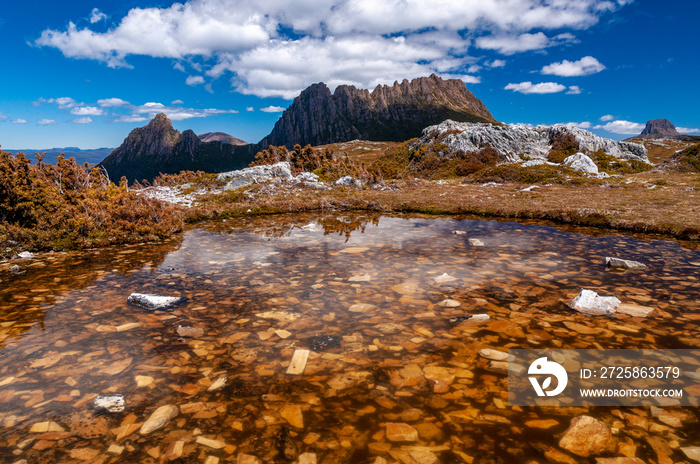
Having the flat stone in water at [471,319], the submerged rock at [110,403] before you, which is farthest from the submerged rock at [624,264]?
the submerged rock at [110,403]

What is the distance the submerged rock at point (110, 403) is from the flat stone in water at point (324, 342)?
99.0 inches

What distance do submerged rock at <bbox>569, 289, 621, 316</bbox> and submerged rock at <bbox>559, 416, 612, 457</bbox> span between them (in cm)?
333

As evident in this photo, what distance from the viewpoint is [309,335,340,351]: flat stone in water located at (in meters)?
5.25

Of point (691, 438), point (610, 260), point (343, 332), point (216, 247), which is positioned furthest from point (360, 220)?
point (691, 438)

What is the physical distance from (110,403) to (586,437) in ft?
17.5

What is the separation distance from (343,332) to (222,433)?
8.38 feet

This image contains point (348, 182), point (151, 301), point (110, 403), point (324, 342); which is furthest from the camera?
point (348, 182)

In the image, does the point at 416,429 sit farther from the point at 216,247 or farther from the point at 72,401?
the point at 216,247

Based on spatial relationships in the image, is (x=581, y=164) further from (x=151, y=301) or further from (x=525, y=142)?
(x=151, y=301)

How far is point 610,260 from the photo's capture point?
9.35 metres

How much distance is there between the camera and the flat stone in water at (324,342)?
17.2ft

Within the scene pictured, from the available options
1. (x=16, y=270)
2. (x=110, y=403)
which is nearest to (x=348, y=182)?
(x=16, y=270)

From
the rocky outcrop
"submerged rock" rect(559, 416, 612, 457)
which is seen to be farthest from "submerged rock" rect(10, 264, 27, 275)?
the rocky outcrop

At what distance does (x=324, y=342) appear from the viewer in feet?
17.7
